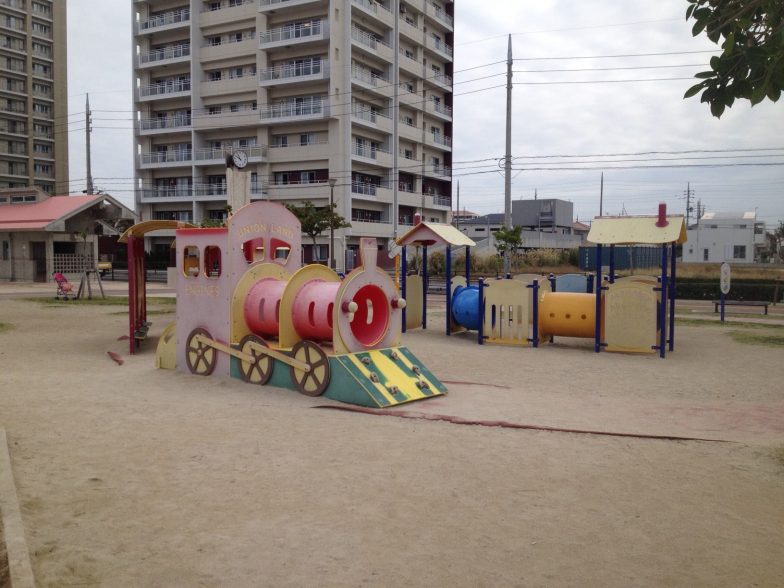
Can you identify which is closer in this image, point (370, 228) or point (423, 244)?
point (423, 244)

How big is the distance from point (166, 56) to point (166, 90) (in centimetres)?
281

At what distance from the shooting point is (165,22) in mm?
57625

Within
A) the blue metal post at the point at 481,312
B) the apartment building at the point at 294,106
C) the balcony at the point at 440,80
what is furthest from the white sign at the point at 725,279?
the balcony at the point at 440,80

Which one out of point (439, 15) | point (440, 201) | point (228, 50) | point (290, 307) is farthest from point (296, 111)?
point (290, 307)

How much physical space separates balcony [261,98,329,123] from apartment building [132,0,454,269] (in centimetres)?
9

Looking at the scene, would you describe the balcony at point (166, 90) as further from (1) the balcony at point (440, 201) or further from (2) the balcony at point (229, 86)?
(1) the balcony at point (440, 201)

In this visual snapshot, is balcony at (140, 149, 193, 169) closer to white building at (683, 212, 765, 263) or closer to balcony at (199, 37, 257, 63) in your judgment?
balcony at (199, 37, 257, 63)

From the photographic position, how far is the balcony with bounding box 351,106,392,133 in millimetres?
52200

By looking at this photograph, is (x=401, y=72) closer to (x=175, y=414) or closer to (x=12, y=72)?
(x=12, y=72)

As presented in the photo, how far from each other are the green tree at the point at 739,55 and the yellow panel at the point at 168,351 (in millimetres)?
9379

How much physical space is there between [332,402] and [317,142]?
45.7 meters

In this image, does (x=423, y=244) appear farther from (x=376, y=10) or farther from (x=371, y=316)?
(x=376, y=10)

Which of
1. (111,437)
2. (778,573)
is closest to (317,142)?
(111,437)

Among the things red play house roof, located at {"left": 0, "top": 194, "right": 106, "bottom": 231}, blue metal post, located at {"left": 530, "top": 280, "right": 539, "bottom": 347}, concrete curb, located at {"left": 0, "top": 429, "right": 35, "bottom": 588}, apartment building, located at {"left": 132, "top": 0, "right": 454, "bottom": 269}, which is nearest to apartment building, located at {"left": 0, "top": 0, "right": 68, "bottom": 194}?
apartment building, located at {"left": 132, "top": 0, "right": 454, "bottom": 269}
